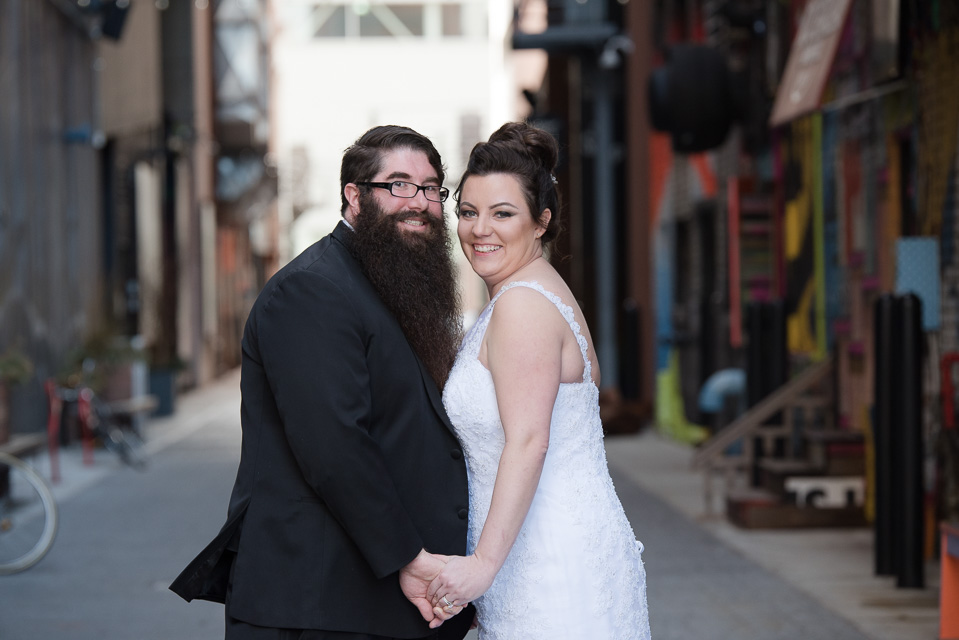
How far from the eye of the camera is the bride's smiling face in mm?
3203

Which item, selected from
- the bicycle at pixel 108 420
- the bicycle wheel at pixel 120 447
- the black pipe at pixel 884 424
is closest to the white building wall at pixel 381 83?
the bicycle at pixel 108 420

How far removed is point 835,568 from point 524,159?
5.31 m

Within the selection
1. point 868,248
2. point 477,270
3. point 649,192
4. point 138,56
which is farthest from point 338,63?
point 477,270

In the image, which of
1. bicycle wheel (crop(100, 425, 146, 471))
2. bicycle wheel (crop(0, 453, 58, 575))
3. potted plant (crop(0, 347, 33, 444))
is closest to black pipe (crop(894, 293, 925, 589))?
bicycle wheel (crop(0, 453, 58, 575))

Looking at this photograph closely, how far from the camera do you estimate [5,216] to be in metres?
13.2

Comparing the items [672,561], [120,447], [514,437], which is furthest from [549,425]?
[120,447]

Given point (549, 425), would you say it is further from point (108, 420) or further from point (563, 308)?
point (108, 420)

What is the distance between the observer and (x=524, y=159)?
10.5 ft

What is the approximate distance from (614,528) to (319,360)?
91 cm

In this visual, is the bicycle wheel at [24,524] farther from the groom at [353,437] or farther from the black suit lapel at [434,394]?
the black suit lapel at [434,394]

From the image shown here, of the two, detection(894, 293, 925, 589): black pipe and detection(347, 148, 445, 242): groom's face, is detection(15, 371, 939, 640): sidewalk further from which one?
detection(347, 148, 445, 242): groom's face

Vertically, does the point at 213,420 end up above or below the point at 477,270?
below

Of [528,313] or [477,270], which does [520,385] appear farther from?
[477,270]

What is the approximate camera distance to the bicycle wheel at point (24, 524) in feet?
25.1
